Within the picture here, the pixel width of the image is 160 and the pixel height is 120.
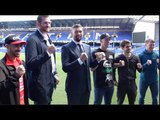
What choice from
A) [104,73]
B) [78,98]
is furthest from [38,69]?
[104,73]

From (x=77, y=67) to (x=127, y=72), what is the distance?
57 centimetres

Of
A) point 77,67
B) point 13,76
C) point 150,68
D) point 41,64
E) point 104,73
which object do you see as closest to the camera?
point 13,76

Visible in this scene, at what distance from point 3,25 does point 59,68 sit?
2.31ft

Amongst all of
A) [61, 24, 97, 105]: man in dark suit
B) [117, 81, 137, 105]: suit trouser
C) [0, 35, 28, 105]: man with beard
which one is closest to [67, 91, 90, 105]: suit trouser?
[61, 24, 97, 105]: man in dark suit

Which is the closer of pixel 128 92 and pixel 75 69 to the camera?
pixel 75 69

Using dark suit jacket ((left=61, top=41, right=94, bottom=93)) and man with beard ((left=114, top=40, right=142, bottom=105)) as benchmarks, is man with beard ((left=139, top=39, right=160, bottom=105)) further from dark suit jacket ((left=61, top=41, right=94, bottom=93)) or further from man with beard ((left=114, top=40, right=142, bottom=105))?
dark suit jacket ((left=61, top=41, right=94, bottom=93))

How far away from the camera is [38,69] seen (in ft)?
7.70

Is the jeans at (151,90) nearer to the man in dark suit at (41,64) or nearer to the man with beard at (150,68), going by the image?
the man with beard at (150,68)

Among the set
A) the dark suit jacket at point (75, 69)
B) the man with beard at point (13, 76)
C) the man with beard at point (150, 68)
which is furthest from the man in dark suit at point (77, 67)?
the man with beard at point (150, 68)

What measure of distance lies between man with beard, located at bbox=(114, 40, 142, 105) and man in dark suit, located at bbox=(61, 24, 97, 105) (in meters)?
0.33

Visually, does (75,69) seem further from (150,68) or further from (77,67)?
(150,68)

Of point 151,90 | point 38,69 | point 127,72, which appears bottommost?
point 151,90

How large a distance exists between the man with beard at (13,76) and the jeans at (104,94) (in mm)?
775
